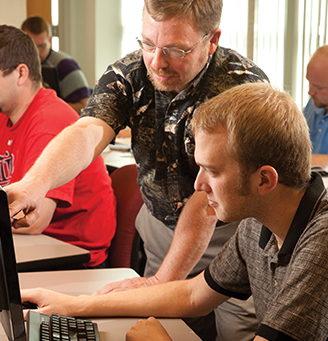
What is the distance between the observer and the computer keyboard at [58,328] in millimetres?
999

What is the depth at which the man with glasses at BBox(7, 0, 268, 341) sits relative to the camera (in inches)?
53.6

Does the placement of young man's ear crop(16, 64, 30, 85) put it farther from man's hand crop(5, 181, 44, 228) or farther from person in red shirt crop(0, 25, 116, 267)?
man's hand crop(5, 181, 44, 228)

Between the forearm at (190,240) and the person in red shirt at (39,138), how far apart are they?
638mm

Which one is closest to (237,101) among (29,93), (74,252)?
(74,252)

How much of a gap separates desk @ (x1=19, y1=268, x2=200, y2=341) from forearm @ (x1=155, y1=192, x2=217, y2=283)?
0.46 feet

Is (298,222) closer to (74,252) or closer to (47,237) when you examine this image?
(74,252)

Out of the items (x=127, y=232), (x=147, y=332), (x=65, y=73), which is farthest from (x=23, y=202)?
(x=65, y=73)

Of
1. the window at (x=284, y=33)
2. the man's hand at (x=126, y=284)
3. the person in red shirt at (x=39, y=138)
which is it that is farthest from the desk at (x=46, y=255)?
the window at (x=284, y=33)

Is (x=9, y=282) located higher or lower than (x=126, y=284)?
higher

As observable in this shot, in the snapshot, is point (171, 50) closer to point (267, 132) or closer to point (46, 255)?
point (267, 132)

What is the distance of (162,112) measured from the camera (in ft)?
5.29

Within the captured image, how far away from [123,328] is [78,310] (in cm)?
13

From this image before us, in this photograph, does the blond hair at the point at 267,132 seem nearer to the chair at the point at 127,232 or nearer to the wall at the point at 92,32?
the chair at the point at 127,232

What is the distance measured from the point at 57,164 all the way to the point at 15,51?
0.95 metres
